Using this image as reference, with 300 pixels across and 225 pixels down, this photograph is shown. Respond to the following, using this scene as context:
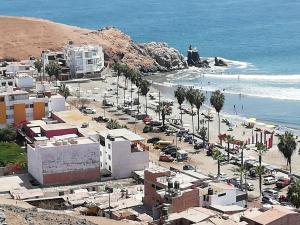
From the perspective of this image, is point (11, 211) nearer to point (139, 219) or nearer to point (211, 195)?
point (139, 219)

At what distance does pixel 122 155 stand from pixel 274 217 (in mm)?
22179

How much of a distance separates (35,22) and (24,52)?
18520mm

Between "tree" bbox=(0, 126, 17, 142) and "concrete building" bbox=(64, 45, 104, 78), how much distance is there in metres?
42.2

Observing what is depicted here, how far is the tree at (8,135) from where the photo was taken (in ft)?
234

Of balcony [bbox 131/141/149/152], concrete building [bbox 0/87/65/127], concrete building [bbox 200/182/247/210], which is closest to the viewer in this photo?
concrete building [bbox 200/182/247/210]

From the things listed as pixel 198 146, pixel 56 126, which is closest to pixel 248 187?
pixel 198 146

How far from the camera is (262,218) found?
41594mm

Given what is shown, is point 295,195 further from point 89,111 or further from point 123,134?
point 89,111

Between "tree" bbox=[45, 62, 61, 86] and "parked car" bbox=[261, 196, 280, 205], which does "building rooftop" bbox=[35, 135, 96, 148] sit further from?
"tree" bbox=[45, 62, 61, 86]

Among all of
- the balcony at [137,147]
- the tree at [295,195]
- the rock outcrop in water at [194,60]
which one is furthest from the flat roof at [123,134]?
the rock outcrop in water at [194,60]

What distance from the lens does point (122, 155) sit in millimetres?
61344

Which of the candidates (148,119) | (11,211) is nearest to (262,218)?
(11,211)

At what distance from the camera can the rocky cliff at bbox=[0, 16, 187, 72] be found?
→ 127688 mm

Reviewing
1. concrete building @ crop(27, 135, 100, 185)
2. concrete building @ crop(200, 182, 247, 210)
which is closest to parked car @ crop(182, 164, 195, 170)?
concrete building @ crop(27, 135, 100, 185)
